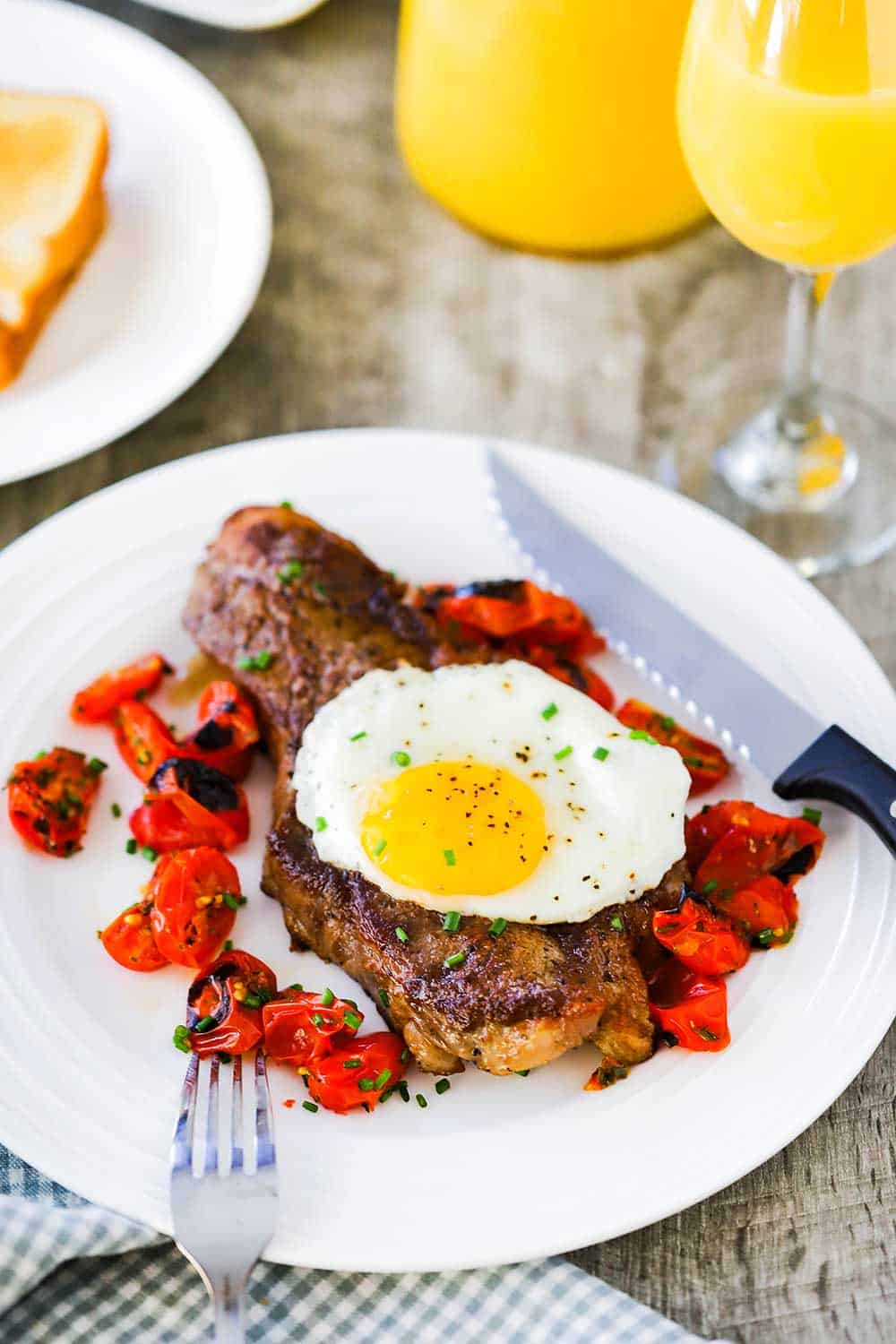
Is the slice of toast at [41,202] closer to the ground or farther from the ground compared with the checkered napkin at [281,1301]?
farther from the ground

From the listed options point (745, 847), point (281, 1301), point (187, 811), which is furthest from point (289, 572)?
point (281, 1301)

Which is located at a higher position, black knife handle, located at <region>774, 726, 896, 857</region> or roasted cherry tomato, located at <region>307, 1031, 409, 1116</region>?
black knife handle, located at <region>774, 726, 896, 857</region>

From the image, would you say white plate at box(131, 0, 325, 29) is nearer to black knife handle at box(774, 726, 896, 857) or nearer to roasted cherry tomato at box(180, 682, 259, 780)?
roasted cherry tomato at box(180, 682, 259, 780)

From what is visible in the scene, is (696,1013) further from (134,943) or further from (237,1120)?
(134,943)

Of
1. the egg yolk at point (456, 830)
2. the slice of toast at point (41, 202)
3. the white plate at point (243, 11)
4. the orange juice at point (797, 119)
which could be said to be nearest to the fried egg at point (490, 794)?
the egg yolk at point (456, 830)

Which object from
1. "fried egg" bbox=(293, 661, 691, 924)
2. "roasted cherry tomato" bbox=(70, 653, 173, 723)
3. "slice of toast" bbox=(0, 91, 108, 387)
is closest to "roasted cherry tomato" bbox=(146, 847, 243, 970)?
"fried egg" bbox=(293, 661, 691, 924)

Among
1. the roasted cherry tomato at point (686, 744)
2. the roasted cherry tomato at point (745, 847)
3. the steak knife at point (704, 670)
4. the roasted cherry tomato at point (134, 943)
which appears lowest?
the roasted cherry tomato at point (134, 943)

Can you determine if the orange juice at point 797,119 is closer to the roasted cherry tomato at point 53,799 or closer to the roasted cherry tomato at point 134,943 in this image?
the roasted cherry tomato at point 53,799
